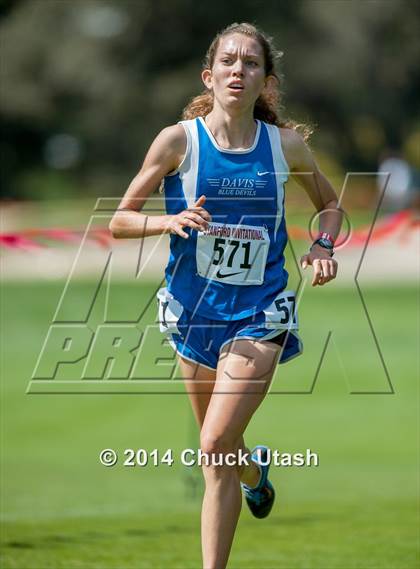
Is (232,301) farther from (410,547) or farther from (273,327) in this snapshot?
(410,547)

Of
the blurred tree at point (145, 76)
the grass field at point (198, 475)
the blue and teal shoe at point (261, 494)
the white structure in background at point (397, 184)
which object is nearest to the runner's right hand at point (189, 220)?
the blue and teal shoe at point (261, 494)

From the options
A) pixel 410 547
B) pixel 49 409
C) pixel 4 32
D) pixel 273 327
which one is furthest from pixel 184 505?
pixel 4 32

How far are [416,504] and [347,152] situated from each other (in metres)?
41.9

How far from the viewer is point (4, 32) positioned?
1939 inches

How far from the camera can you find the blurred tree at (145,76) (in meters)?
48.2

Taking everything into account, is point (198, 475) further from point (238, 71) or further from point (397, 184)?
point (397, 184)

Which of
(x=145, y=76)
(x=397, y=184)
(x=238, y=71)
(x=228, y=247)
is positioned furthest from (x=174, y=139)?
(x=145, y=76)

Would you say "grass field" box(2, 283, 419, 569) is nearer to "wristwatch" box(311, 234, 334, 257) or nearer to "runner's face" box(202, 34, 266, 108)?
"wristwatch" box(311, 234, 334, 257)

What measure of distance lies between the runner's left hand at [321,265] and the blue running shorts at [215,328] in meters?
0.17

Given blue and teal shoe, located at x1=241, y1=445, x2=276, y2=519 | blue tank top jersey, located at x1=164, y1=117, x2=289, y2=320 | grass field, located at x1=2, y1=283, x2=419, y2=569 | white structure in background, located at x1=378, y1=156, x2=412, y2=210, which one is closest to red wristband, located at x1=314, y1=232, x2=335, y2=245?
blue tank top jersey, located at x1=164, y1=117, x2=289, y2=320

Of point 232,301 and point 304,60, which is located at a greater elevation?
point 304,60

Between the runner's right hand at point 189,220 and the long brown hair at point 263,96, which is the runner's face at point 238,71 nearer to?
the long brown hair at point 263,96

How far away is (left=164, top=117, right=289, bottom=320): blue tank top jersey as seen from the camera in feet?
17.0

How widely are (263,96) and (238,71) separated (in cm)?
36
